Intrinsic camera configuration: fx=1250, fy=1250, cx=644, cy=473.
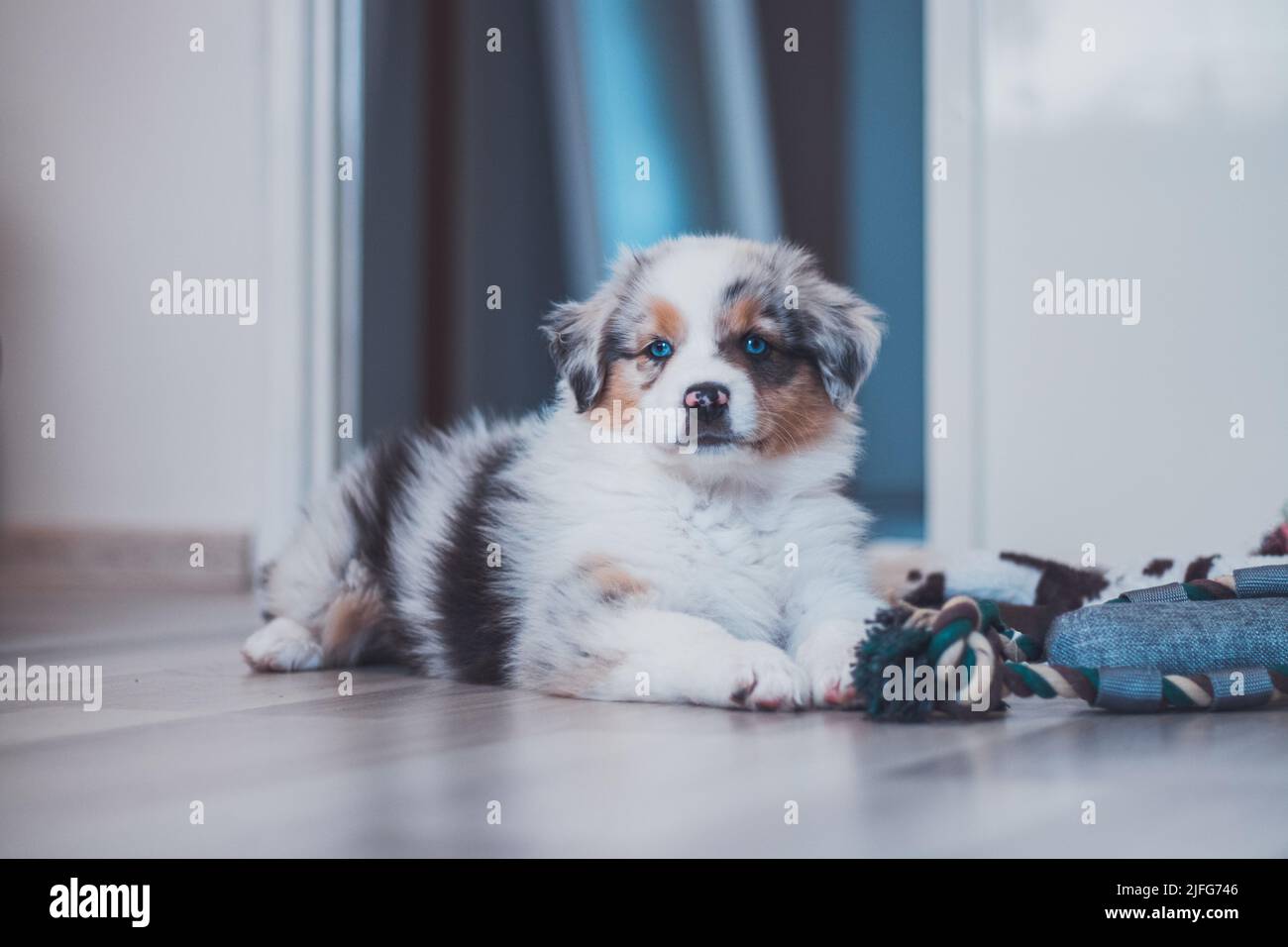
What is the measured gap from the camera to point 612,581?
6.57ft

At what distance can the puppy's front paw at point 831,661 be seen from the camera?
1810mm

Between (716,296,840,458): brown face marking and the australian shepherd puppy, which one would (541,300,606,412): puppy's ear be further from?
(716,296,840,458): brown face marking

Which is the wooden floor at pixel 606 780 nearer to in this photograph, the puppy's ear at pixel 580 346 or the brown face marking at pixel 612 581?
the brown face marking at pixel 612 581

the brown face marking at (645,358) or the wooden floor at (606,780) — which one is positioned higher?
the brown face marking at (645,358)

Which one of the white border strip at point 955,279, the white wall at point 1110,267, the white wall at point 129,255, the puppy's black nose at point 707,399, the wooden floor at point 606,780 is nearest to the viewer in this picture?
the wooden floor at point 606,780

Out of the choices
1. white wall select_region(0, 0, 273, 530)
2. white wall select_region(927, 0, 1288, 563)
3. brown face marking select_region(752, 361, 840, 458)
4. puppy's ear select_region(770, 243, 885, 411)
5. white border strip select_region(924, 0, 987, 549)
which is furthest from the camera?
white wall select_region(0, 0, 273, 530)

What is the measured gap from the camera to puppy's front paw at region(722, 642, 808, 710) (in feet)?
5.83

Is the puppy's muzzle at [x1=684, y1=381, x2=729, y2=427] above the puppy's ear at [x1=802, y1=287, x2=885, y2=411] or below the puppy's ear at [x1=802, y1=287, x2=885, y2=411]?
below

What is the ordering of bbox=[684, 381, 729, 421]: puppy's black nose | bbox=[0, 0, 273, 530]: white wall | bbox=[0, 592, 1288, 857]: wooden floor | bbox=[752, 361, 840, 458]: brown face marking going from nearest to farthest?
bbox=[0, 592, 1288, 857]: wooden floor, bbox=[684, 381, 729, 421]: puppy's black nose, bbox=[752, 361, 840, 458]: brown face marking, bbox=[0, 0, 273, 530]: white wall

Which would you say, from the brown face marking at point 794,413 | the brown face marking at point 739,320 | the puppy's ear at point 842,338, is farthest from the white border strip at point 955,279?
the brown face marking at point 739,320

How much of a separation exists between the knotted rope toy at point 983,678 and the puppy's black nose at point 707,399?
44 cm

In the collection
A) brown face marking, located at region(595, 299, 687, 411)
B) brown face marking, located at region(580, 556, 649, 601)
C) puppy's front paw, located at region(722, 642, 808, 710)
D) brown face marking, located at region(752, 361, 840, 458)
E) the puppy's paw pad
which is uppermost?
brown face marking, located at region(595, 299, 687, 411)

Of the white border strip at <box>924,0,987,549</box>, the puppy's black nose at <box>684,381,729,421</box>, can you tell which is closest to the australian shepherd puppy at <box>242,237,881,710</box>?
the puppy's black nose at <box>684,381,729,421</box>

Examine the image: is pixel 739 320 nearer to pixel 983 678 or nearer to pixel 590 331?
pixel 590 331
